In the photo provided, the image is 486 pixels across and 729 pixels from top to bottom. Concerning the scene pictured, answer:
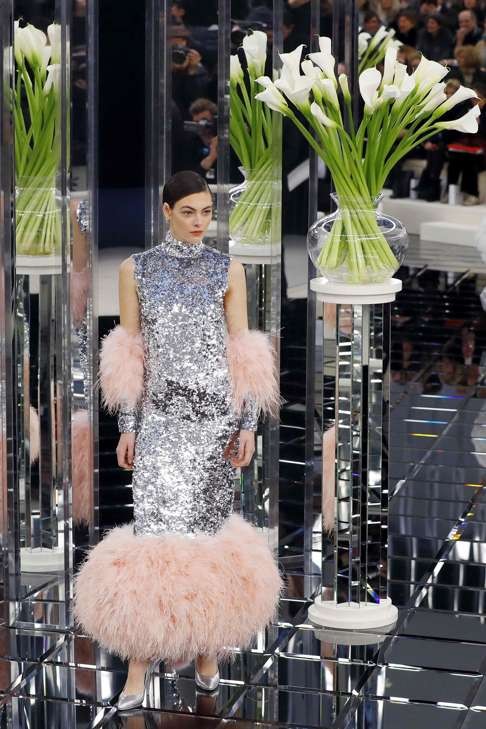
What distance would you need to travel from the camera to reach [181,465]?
4.23m

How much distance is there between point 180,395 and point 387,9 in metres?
12.1

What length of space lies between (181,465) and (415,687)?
0.92 meters

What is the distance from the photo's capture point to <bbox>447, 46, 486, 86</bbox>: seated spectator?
1416cm

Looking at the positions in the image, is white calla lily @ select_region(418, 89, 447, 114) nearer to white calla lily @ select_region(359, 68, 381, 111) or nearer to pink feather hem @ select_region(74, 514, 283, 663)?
white calla lily @ select_region(359, 68, 381, 111)

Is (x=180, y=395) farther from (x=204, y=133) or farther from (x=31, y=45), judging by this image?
(x=31, y=45)

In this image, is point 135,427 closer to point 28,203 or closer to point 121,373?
point 121,373

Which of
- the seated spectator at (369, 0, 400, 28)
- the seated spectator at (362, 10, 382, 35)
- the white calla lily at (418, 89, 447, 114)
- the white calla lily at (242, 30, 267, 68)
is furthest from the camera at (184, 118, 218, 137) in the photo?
the seated spectator at (369, 0, 400, 28)

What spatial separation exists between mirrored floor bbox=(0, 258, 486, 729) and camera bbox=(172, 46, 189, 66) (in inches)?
37.6

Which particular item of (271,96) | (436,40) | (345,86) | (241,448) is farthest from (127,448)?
(436,40)

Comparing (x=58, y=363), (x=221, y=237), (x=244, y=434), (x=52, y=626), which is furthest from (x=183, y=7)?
(x=52, y=626)

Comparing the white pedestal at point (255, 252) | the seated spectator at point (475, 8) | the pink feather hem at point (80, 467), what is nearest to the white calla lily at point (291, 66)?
the white pedestal at point (255, 252)

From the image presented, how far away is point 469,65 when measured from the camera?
1420cm

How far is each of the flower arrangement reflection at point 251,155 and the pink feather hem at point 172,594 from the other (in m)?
1.37

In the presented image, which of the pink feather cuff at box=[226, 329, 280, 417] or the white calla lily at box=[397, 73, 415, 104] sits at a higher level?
the white calla lily at box=[397, 73, 415, 104]
